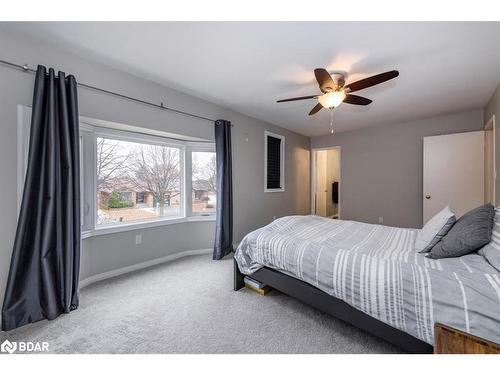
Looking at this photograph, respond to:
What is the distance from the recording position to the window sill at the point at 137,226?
2.39 metres

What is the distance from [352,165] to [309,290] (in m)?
3.67

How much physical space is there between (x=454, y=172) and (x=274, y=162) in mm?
2898

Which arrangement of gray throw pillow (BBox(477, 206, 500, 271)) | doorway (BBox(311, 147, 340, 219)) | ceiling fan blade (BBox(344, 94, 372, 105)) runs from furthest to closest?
doorway (BBox(311, 147, 340, 219)) → ceiling fan blade (BBox(344, 94, 372, 105)) → gray throw pillow (BBox(477, 206, 500, 271))

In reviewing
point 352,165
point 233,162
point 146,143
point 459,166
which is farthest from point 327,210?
point 146,143

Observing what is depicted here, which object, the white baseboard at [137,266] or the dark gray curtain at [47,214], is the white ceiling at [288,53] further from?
the white baseboard at [137,266]

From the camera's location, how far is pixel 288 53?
1876 millimetres

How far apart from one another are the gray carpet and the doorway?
11.9 ft

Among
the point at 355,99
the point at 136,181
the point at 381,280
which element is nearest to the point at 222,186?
the point at 136,181

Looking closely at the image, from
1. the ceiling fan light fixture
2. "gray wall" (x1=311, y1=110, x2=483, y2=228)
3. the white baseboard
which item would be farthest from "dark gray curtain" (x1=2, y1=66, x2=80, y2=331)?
"gray wall" (x1=311, y1=110, x2=483, y2=228)

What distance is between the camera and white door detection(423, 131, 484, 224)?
3.17 metres

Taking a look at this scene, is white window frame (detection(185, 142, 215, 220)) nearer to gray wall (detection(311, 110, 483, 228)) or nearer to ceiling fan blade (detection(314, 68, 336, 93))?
ceiling fan blade (detection(314, 68, 336, 93))

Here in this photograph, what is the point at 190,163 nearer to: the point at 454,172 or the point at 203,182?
the point at 203,182

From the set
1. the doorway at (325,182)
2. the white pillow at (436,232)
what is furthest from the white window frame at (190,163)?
the doorway at (325,182)
